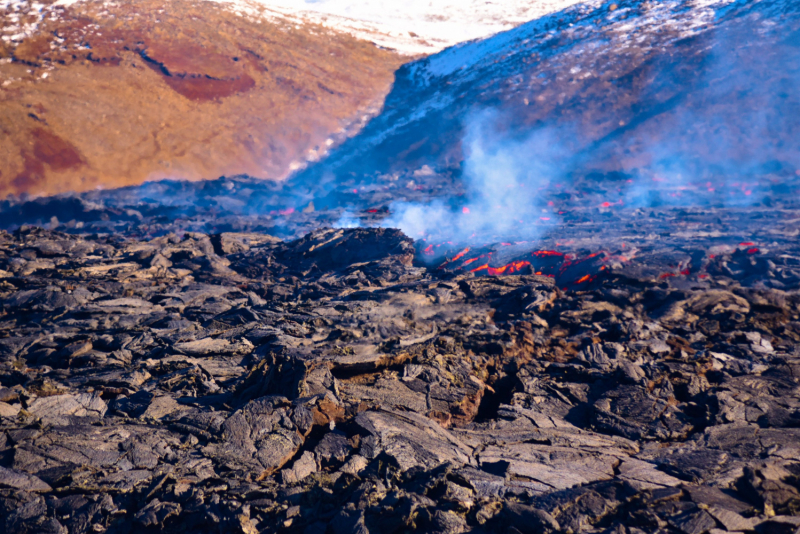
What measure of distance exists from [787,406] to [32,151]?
4150cm

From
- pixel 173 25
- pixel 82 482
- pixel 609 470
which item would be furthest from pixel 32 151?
pixel 609 470

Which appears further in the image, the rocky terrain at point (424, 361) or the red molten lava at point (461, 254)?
the red molten lava at point (461, 254)

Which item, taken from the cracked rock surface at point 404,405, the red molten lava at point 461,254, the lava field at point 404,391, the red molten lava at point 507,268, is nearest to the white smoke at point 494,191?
the red molten lava at point 461,254

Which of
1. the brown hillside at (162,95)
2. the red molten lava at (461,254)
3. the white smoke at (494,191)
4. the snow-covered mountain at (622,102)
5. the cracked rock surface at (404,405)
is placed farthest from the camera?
the brown hillside at (162,95)

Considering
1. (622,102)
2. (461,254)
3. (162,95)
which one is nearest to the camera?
(461,254)

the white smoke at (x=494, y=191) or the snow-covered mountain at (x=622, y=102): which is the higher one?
the snow-covered mountain at (x=622, y=102)

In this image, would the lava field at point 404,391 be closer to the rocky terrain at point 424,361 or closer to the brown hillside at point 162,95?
the rocky terrain at point 424,361

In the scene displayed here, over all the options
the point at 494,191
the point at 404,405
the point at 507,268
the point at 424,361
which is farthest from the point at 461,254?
the point at 494,191

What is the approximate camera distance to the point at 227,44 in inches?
1750

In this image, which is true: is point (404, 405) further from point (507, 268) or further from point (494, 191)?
point (494, 191)

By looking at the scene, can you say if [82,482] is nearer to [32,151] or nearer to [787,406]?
[787,406]

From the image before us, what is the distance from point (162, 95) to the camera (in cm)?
3941

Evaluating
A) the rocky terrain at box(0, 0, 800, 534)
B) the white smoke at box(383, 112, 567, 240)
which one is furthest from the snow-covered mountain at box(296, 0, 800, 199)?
the rocky terrain at box(0, 0, 800, 534)

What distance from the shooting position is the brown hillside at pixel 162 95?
34344 mm
